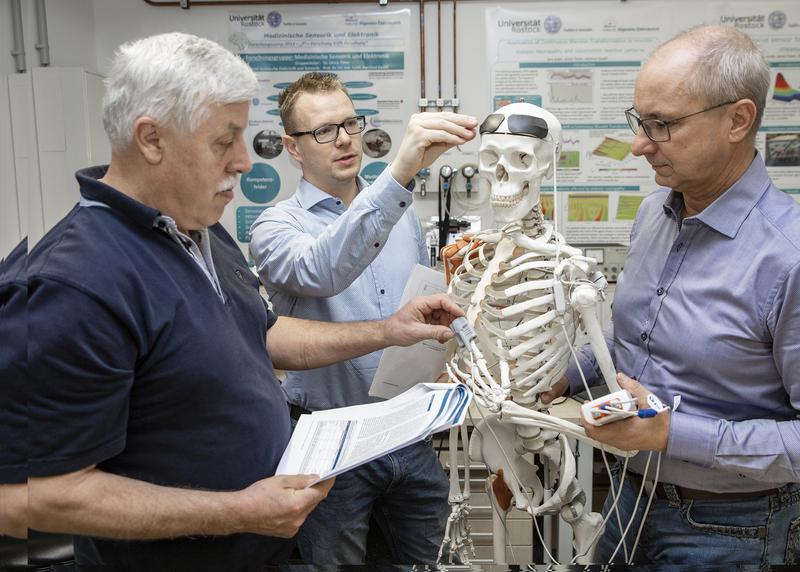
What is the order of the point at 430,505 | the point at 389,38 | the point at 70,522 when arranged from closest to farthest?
the point at 70,522, the point at 430,505, the point at 389,38

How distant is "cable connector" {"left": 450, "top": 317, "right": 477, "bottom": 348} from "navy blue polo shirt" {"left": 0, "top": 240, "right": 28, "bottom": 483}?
71 centimetres

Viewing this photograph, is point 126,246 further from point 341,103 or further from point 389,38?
point 389,38

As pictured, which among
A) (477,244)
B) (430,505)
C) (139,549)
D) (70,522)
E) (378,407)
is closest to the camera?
(70,522)

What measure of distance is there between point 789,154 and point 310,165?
2254 millimetres

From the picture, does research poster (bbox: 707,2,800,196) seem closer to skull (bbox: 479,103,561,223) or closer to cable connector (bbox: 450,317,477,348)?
skull (bbox: 479,103,561,223)

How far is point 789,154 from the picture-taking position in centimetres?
292

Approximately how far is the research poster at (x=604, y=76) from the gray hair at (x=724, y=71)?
1.74 m

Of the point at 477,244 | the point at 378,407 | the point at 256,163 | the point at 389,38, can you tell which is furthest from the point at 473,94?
the point at 378,407

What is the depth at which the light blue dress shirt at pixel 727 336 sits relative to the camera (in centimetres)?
103

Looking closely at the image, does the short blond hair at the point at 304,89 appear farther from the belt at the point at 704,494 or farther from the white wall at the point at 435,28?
the white wall at the point at 435,28

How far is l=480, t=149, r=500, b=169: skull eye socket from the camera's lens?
1.27 meters

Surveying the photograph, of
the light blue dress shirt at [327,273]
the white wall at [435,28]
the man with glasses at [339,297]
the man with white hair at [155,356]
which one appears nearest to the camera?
the man with white hair at [155,356]

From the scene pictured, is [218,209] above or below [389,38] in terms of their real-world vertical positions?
below

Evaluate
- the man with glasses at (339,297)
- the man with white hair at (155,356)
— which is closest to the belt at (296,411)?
the man with glasses at (339,297)
